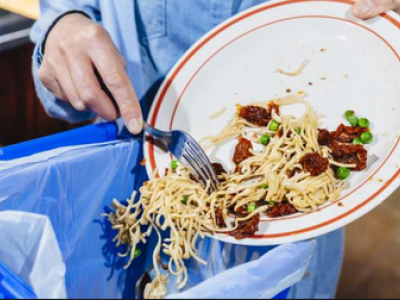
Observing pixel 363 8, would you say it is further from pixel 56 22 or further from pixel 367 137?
pixel 56 22

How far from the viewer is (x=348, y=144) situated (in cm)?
123

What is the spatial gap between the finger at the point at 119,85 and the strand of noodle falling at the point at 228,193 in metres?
0.14

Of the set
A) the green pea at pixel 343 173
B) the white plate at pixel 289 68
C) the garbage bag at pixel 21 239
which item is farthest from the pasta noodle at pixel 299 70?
the garbage bag at pixel 21 239

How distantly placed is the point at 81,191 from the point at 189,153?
10.0 inches

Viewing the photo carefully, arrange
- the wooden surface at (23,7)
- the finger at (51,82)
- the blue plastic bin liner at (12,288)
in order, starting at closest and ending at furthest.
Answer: the blue plastic bin liner at (12,288)
the finger at (51,82)
the wooden surface at (23,7)

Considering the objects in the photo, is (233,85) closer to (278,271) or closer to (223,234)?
(223,234)

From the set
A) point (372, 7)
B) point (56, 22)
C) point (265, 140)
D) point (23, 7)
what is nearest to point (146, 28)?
point (56, 22)

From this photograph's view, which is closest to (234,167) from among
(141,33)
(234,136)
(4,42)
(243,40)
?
(234,136)

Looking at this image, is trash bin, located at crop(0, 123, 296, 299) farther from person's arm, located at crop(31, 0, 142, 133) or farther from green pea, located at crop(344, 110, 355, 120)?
green pea, located at crop(344, 110, 355, 120)

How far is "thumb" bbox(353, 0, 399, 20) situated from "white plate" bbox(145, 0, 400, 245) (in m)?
0.02

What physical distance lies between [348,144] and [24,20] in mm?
1506

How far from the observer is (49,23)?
144 cm

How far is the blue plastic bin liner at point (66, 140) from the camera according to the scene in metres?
1.21

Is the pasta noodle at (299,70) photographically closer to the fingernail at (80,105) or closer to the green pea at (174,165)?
the green pea at (174,165)
